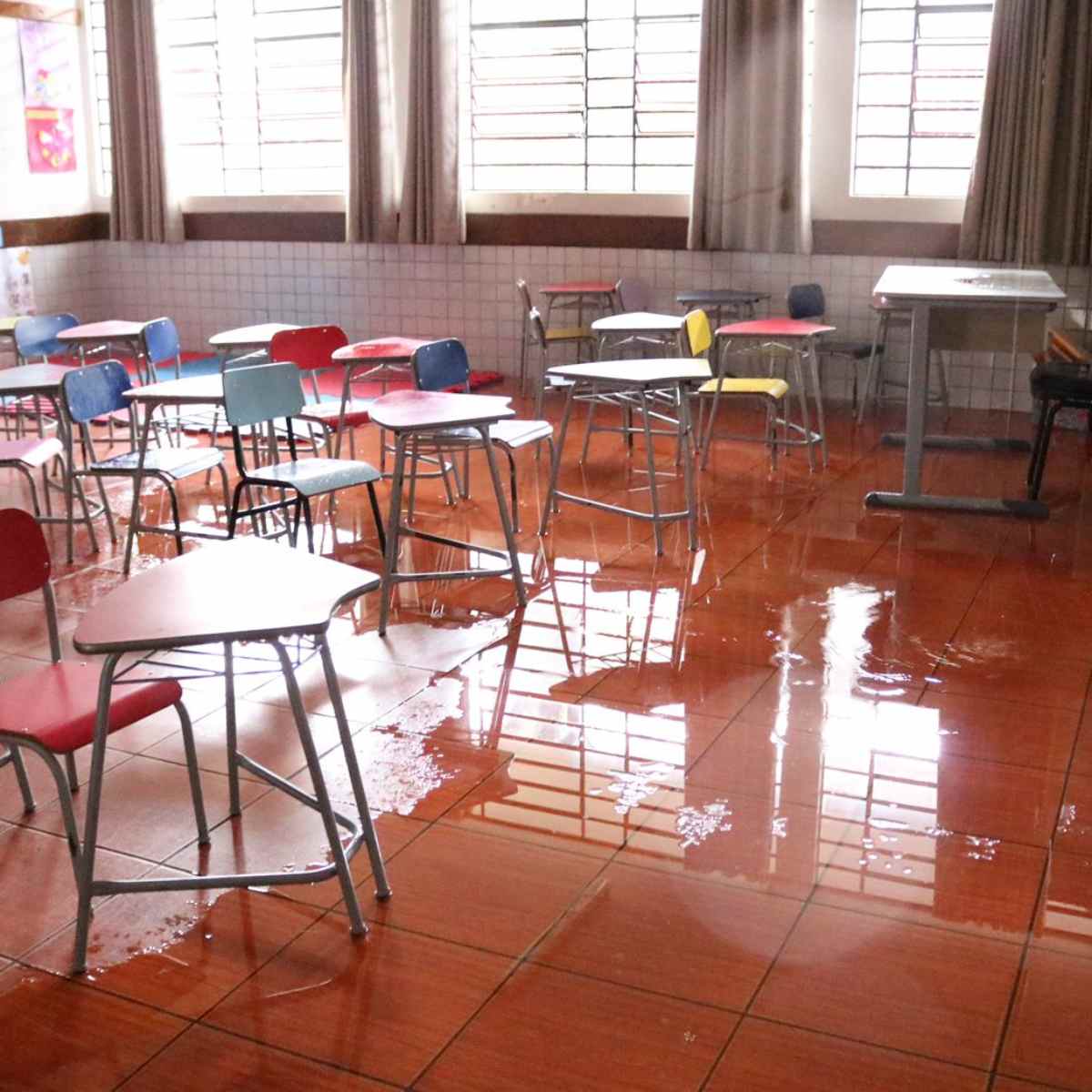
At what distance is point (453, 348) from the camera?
538cm

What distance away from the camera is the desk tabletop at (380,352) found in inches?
232

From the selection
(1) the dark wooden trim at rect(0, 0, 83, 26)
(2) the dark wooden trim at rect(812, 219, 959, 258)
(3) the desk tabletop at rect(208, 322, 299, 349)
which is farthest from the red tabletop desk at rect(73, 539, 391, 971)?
(1) the dark wooden trim at rect(0, 0, 83, 26)

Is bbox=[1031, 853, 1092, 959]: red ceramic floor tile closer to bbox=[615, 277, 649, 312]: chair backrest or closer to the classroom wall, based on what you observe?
bbox=[615, 277, 649, 312]: chair backrest

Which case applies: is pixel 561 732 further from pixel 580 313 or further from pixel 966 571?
pixel 580 313

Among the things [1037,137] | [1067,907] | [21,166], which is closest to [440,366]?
[1067,907]

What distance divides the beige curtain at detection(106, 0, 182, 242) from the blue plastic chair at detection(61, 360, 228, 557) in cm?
501

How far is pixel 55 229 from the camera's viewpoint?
10.0 m

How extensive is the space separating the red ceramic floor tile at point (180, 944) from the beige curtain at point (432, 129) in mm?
6774

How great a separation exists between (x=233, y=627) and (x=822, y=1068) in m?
1.31

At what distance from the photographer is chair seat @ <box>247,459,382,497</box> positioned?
15.3 feet

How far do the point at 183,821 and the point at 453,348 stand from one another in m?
2.63

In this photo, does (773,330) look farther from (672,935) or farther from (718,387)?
(672,935)

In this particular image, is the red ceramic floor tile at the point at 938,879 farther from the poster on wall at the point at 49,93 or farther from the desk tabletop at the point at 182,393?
the poster on wall at the point at 49,93

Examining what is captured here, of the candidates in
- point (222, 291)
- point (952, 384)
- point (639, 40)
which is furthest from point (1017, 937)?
point (222, 291)
